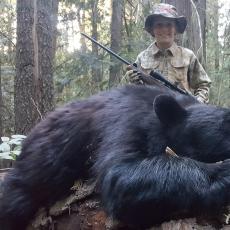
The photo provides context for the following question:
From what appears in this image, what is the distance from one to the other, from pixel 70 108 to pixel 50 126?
0.27 meters

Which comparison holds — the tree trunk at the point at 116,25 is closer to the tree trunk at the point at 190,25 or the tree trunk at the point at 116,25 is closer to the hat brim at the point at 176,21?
the tree trunk at the point at 190,25

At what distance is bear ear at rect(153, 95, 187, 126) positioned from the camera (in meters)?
3.68

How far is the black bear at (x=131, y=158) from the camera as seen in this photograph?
125 inches

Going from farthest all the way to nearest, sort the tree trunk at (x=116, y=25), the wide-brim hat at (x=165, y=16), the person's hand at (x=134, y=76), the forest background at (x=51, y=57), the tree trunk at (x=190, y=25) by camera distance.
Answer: the tree trunk at (x=116, y=25)
the forest background at (x=51, y=57)
the tree trunk at (x=190, y=25)
the wide-brim hat at (x=165, y=16)
the person's hand at (x=134, y=76)

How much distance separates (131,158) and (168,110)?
52cm

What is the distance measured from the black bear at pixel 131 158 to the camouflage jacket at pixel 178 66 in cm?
281

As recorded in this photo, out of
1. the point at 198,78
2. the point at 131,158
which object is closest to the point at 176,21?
the point at 198,78

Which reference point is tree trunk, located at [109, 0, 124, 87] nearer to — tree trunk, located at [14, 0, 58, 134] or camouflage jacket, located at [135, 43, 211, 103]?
tree trunk, located at [14, 0, 58, 134]

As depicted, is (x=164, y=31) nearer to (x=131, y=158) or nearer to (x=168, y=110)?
(x=168, y=110)

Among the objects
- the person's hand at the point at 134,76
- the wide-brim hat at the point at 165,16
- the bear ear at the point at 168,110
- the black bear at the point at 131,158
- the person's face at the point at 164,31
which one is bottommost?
the black bear at the point at 131,158

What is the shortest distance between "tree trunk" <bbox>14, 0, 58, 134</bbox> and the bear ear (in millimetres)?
5736

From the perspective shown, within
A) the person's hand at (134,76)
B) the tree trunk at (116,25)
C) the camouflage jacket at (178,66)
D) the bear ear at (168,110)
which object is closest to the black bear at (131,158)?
the bear ear at (168,110)

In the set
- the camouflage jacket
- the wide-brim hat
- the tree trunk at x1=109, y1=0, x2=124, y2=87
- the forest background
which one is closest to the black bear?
the wide-brim hat

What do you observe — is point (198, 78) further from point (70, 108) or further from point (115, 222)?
point (115, 222)
